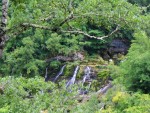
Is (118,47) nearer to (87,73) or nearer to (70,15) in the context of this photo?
(87,73)

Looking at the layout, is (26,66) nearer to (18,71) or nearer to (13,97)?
(18,71)

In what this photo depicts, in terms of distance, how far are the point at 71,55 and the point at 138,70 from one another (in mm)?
14243

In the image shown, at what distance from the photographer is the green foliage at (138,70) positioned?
17.6 metres

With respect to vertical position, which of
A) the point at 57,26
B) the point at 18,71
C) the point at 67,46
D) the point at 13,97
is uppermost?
the point at 57,26

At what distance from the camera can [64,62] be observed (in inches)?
1205

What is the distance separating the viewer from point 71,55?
103ft

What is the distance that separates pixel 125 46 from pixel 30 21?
3067 centimetres

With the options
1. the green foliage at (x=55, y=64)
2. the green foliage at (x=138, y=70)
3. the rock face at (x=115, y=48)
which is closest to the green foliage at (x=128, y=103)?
the green foliage at (x=138, y=70)

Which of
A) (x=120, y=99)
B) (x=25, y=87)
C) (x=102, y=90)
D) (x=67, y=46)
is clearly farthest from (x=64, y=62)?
(x=25, y=87)

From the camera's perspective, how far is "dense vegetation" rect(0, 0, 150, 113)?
18.8ft

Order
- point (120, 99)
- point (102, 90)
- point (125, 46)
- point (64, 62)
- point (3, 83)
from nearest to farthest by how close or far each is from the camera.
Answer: point (3, 83), point (120, 99), point (102, 90), point (64, 62), point (125, 46)

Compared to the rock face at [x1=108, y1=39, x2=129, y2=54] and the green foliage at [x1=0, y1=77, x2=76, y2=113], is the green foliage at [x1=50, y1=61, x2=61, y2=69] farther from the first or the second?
the green foliage at [x1=0, y1=77, x2=76, y2=113]

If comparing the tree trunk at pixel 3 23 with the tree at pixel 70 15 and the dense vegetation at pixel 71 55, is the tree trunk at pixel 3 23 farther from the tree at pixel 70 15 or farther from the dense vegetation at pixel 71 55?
the tree at pixel 70 15

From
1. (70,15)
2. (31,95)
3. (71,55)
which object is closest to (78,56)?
(71,55)
